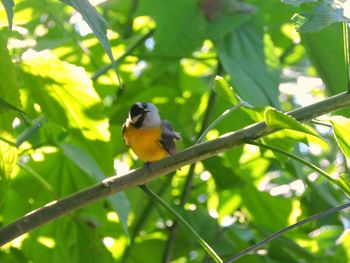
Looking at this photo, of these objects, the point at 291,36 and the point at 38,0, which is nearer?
the point at 38,0

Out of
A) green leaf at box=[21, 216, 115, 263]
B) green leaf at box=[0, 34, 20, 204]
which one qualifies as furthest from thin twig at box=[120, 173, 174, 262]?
green leaf at box=[0, 34, 20, 204]

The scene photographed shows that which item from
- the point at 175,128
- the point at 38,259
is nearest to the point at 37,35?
the point at 175,128

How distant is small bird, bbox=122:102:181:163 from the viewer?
1.30 meters

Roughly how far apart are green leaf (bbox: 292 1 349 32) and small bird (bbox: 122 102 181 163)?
0.64m

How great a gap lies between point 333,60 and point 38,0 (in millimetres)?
535

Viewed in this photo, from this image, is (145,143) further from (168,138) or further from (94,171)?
(94,171)

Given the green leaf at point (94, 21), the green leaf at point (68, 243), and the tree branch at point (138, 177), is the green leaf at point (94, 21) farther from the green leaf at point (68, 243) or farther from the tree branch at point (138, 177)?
the green leaf at point (68, 243)

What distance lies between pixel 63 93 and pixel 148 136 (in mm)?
424

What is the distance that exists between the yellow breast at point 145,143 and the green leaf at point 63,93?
0.29m

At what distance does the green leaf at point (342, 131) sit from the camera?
2.35 ft

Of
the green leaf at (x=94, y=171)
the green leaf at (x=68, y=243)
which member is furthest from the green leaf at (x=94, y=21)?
the green leaf at (x=68, y=243)

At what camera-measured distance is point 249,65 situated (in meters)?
1.19

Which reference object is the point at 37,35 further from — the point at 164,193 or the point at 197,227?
the point at 197,227

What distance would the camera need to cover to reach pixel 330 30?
1187 mm
